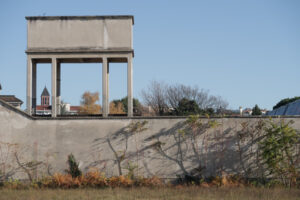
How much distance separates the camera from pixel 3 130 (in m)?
15.1

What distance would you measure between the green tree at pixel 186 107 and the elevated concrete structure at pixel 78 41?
84.9 feet

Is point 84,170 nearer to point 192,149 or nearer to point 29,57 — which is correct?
point 192,149

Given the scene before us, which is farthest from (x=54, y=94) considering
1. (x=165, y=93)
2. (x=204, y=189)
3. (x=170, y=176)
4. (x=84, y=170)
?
(x=165, y=93)

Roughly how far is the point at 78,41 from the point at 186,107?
92.1ft

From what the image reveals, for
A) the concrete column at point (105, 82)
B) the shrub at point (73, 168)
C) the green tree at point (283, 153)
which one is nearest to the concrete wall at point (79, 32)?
the concrete column at point (105, 82)

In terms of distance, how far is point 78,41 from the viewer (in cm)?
1575

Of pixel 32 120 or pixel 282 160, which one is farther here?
pixel 32 120

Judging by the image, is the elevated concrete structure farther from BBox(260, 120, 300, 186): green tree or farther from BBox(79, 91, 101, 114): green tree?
BBox(79, 91, 101, 114): green tree

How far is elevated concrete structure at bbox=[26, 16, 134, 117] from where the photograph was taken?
51.3 ft

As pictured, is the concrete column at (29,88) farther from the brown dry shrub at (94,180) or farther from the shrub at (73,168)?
the brown dry shrub at (94,180)

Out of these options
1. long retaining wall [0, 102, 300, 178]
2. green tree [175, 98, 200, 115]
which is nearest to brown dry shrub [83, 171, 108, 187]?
long retaining wall [0, 102, 300, 178]

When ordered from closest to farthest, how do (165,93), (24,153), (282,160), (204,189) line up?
(204,189)
(282,160)
(24,153)
(165,93)

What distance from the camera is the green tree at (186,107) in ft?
136

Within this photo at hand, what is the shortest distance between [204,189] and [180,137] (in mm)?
2590
